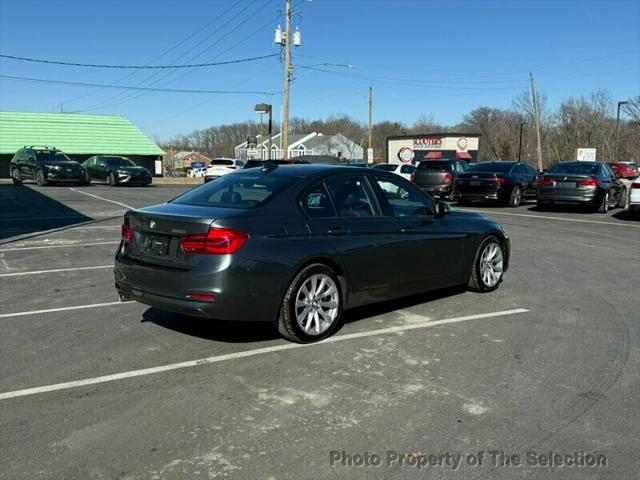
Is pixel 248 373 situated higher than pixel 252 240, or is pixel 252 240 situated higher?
pixel 252 240

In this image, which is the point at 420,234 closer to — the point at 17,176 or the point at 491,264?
the point at 491,264

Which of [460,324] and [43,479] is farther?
[460,324]

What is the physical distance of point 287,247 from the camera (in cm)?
486

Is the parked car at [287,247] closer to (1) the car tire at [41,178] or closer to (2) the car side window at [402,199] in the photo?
(2) the car side window at [402,199]

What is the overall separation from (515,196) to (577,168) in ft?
7.71

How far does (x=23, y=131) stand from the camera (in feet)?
148

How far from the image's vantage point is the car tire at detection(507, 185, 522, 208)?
20.1m

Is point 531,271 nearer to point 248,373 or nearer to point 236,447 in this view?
point 248,373

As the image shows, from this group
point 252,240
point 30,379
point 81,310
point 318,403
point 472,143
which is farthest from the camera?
point 472,143

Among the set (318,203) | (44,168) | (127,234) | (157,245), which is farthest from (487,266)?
(44,168)

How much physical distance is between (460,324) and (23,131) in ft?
154

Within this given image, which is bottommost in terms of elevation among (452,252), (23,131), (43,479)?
(43,479)

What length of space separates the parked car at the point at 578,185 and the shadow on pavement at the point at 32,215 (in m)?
13.3

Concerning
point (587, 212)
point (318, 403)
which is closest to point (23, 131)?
point (587, 212)
